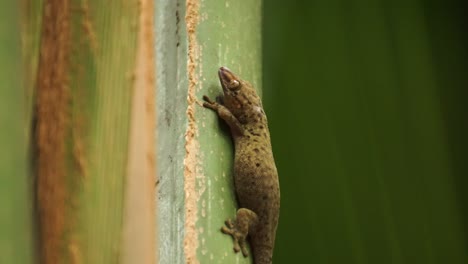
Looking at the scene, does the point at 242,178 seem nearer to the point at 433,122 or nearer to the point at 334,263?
the point at 334,263

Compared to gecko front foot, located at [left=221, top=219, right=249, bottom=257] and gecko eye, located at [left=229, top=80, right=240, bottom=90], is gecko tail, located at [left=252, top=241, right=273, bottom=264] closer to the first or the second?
gecko front foot, located at [left=221, top=219, right=249, bottom=257]

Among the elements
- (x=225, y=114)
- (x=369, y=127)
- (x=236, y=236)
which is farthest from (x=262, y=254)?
(x=369, y=127)

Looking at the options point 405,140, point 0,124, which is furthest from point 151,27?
point 405,140

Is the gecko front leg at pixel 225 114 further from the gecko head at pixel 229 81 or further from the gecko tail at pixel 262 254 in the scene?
the gecko tail at pixel 262 254

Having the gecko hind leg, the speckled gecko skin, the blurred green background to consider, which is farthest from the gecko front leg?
the blurred green background

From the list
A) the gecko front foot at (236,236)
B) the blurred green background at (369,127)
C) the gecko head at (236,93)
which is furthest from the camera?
the blurred green background at (369,127)

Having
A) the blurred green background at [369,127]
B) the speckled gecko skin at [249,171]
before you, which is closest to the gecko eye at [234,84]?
the speckled gecko skin at [249,171]
